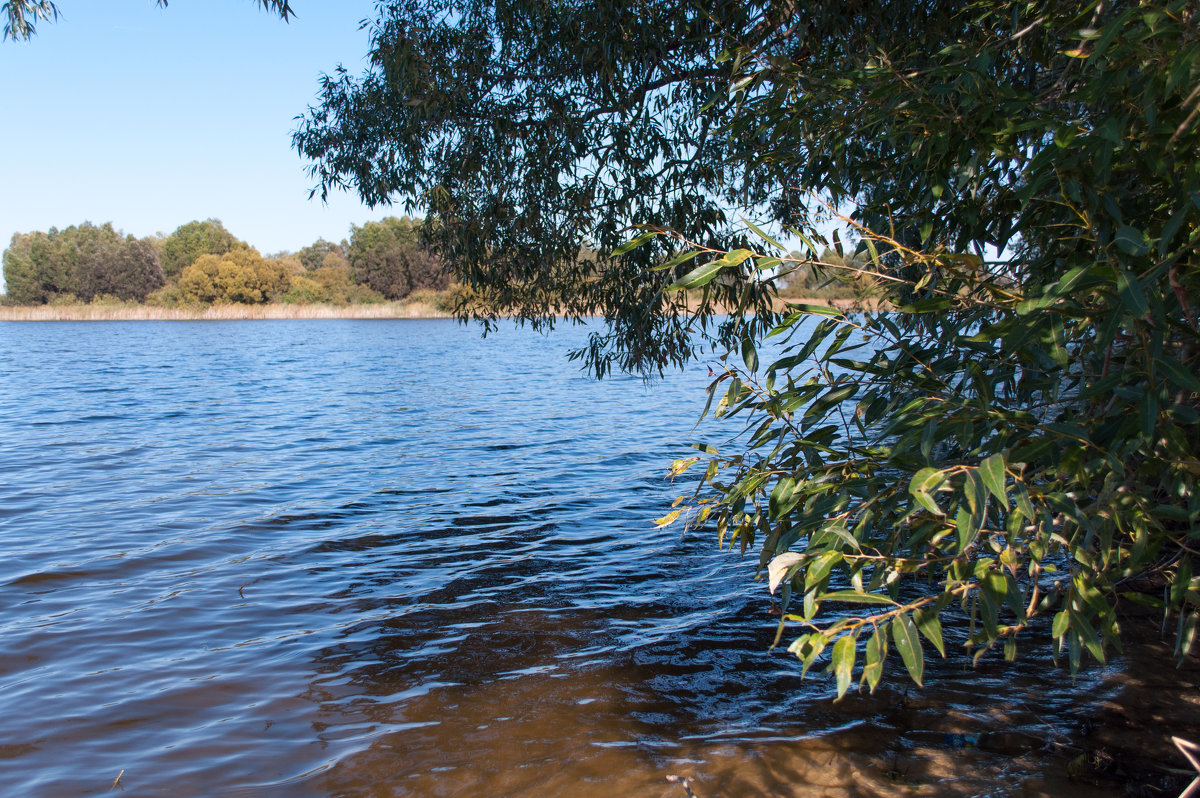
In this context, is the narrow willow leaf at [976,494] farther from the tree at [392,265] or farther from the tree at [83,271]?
the tree at [83,271]

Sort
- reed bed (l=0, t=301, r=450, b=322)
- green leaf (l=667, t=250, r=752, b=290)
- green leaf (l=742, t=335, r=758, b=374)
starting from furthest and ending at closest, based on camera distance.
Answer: reed bed (l=0, t=301, r=450, b=322)
green leaf (l=742, t=335, r=758, b=374)
green leaf (l=667, t=250, r=752, b=290)

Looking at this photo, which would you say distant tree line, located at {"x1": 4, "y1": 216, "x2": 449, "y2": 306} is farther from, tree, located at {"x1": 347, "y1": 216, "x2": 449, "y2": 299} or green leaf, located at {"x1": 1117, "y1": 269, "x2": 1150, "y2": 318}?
green leaf, located at {"x1": 1117, "y1": 269, "x2": 1150, "y2": 318}

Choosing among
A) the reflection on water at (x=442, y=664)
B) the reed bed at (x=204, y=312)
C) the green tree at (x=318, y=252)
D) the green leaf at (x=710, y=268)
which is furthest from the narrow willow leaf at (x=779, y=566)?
the green tree at (x=318, y=252)

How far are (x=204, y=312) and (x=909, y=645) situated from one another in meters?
77.0

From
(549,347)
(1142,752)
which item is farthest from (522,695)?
(549,347)

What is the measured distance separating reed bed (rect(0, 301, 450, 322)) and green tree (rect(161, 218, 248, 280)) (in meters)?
12.9

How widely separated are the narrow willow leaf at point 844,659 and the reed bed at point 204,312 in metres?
66.0

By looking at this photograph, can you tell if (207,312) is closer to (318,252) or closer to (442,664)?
(318,252)

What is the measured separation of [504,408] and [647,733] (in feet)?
43.2

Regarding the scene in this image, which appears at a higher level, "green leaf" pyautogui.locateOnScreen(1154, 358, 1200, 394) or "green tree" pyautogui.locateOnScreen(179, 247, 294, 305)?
"green tree" pyautogui.locateOnScreen(179, 247, 294, 305)

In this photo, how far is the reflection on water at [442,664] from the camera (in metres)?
3.39

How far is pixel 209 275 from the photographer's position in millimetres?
73562

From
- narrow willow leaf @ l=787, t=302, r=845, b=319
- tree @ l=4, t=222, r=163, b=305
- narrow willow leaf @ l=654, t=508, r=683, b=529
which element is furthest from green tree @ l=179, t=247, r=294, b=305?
narrow willow leaf @ l=787, t=302, r=845, b=319

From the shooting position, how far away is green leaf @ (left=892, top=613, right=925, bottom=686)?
1360 mm
